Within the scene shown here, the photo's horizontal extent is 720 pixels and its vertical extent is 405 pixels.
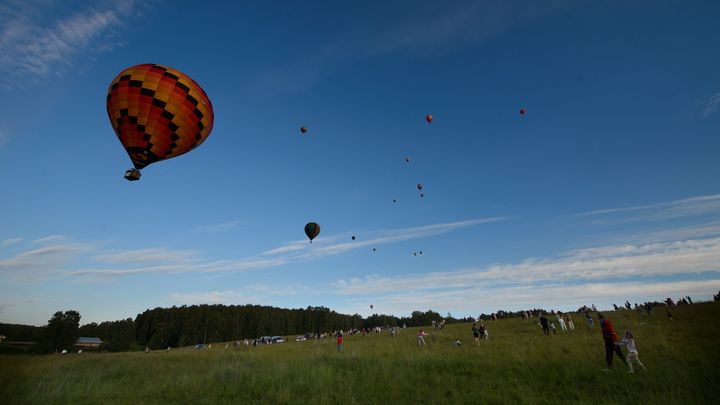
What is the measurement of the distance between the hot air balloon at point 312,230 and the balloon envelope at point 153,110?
1825 centimetres

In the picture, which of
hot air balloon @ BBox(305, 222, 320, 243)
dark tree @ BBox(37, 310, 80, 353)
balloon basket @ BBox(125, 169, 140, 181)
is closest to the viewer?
balloon basket @ BBox(125, 169, 140, 181)

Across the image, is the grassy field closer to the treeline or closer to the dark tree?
the dark tree

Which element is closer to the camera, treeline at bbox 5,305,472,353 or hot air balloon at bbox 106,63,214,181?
hot air balloon at bbox 106,63,214,181

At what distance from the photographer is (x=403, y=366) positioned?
1727 centimetres

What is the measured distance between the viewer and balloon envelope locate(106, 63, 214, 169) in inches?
679

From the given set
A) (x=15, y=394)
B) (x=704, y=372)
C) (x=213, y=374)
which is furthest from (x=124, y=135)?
(x=704, y=372)

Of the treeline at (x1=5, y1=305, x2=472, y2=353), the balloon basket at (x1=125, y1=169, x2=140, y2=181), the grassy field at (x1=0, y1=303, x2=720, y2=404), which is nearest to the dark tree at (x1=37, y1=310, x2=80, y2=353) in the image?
the treeline at (x1=5, y1=305, x2=472, y2=353)

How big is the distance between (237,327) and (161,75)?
12546 cm

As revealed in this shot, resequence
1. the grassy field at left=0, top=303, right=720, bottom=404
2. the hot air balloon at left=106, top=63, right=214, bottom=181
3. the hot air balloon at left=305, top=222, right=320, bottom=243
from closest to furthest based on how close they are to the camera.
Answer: the grassy field at left=0, top=303, right=720, bottom=404, the hot air balloon at left=106, top=63, right=214, bottom=181, the hot air balloon at left=305, top=222, right=320, bottom=243

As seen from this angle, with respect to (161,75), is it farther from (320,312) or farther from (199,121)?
(320,312)

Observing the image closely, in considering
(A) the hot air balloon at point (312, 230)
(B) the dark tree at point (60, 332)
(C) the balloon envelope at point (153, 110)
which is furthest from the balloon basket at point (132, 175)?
(B) the dark tree at point (60, 332)

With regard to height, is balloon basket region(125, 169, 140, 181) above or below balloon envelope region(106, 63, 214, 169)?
below

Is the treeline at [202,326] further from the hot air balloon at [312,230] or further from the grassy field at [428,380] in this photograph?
the grassy field at [428,380]

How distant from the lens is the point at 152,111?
1733 cm
